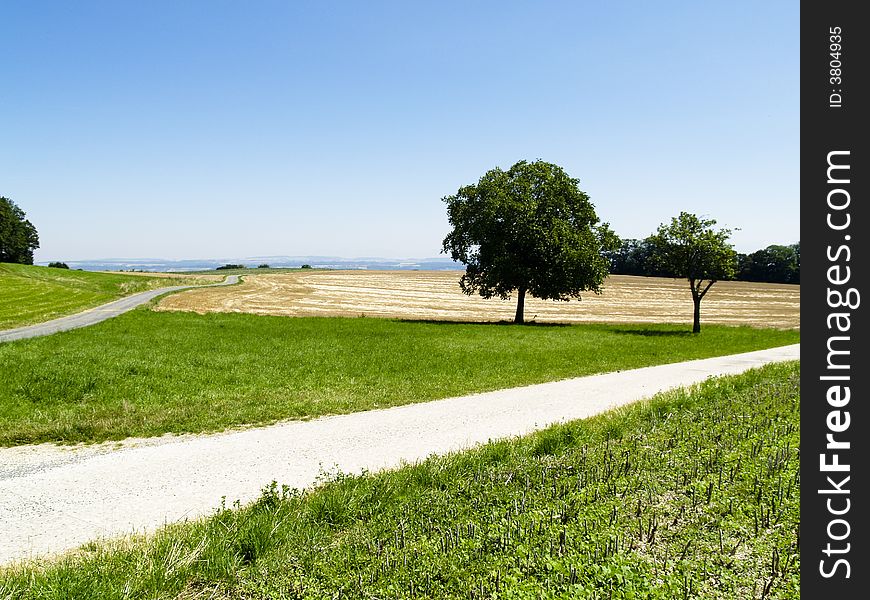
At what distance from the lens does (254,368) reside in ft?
62.4

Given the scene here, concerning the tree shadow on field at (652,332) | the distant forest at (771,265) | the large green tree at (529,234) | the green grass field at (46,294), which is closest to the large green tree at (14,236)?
the green grass field at (46,294)

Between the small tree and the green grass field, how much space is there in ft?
174

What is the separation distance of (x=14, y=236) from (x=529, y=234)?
4887 inches

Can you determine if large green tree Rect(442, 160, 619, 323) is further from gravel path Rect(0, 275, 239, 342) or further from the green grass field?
the green grass field

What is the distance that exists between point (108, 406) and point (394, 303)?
52798 mm

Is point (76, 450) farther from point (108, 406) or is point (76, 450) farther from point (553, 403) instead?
point (553, 403)

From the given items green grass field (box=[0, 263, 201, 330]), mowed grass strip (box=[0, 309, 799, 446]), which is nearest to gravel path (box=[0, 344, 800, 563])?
mowed grass strip (box=[0, 309, 799, 446])

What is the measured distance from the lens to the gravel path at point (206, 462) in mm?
7273

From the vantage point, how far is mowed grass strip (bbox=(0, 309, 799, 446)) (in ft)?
41.7

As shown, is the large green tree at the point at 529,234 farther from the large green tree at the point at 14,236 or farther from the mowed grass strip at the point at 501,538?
the large green tree at the point at 14,236

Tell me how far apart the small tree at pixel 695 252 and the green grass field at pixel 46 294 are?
53.0 meters

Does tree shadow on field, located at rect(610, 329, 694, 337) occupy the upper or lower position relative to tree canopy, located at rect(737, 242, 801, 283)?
lower
